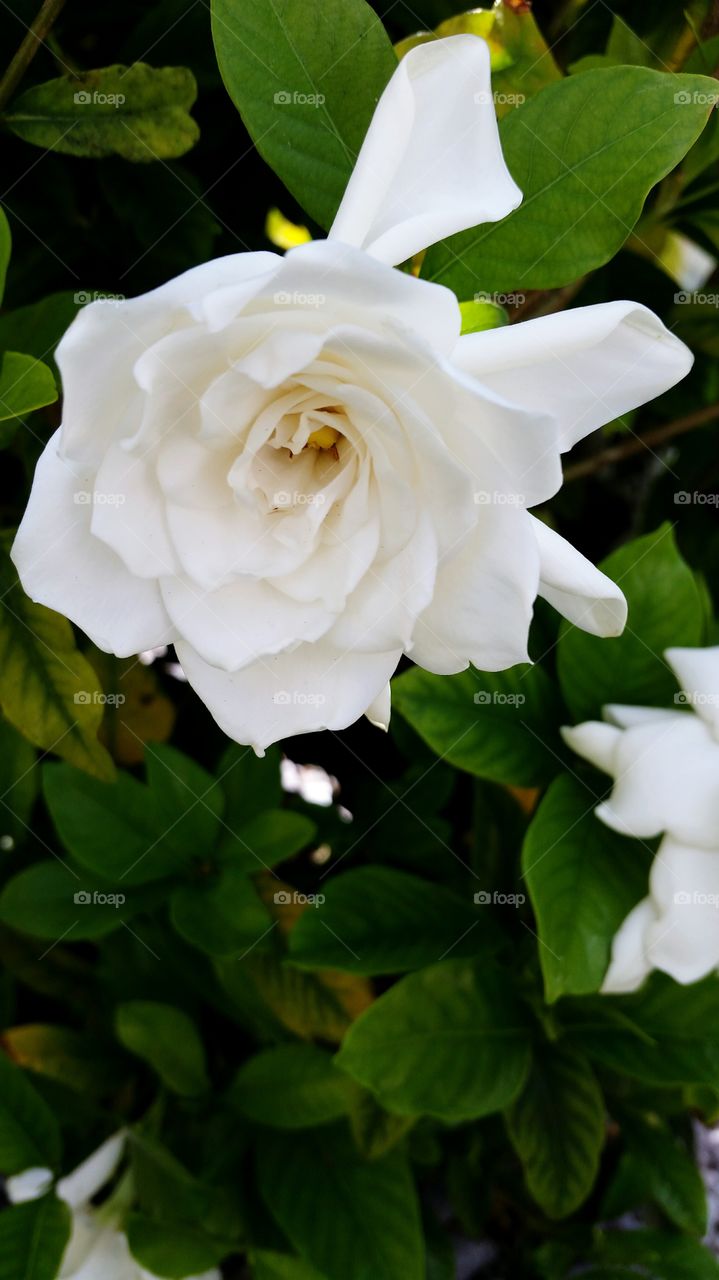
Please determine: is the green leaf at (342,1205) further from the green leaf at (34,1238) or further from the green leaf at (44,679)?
the green leaf at (44,679)

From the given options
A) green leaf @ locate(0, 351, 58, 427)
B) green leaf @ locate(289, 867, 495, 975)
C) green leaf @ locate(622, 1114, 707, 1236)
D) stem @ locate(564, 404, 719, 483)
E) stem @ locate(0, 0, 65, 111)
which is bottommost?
green leaf @ locate(622, 1114, 707, 1236)

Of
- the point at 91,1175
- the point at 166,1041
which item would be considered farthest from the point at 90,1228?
the point at 166,1041

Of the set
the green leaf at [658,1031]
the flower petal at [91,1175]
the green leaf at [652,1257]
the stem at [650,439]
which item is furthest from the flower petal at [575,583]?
the green leaf at [652,1257]

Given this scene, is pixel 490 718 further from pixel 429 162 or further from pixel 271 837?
pixel 429 162

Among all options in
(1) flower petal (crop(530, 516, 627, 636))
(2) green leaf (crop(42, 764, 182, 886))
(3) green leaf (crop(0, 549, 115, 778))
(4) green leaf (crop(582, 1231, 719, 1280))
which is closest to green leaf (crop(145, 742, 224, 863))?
(2) green leaf (crop(42, 764, 182, 886))

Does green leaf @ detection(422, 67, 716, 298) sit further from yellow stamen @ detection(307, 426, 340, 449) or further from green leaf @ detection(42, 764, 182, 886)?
green leaf @ detection(42, 764, 182, 886)

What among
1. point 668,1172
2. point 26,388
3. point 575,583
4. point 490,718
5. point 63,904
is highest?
point 26,388

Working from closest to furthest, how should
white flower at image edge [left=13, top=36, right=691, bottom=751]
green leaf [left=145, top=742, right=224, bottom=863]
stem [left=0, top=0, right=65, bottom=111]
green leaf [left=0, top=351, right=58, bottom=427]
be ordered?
white flower at image edge [left=13, top=36, right=691, bottom=751] → green leaf [left=0, top=351, right=58, bottom=427] → stem [left=0, top=0, right=65, bottom=111] → green leaf [left=145, top=742, right=224, bottom=863]
